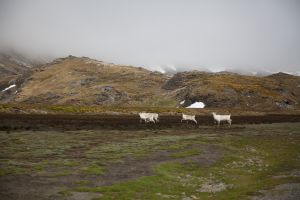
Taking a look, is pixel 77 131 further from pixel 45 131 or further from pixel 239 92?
pixel 239 92

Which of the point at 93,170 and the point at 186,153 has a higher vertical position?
the point at 186,153

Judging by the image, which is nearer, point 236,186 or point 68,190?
point 68,190

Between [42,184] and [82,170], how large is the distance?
538 centimetres

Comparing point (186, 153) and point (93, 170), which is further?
point (186, 153)

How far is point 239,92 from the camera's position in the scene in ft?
594

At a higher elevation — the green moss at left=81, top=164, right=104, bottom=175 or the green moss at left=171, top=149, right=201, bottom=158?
the green moss at left=171, top=149, right=201, bottom=158

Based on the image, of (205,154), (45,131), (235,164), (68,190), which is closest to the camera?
(68,190)

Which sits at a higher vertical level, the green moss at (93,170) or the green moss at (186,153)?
the green moss at (186,153)

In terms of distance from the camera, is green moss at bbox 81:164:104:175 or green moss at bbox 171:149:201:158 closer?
green moss at bbox 81:164:104:175

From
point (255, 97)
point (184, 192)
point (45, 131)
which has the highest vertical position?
point (255, 97)

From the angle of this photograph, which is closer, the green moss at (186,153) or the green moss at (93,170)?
the green moss at (93,170)

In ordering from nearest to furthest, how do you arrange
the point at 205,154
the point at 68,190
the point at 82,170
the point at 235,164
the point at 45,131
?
the point at 68,190
the point at 82,170
the point at 235,164
the point at 205,154
the point at 45,131

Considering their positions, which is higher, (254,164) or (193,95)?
(193,95)

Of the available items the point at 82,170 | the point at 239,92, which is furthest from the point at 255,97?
the point at 82,170
